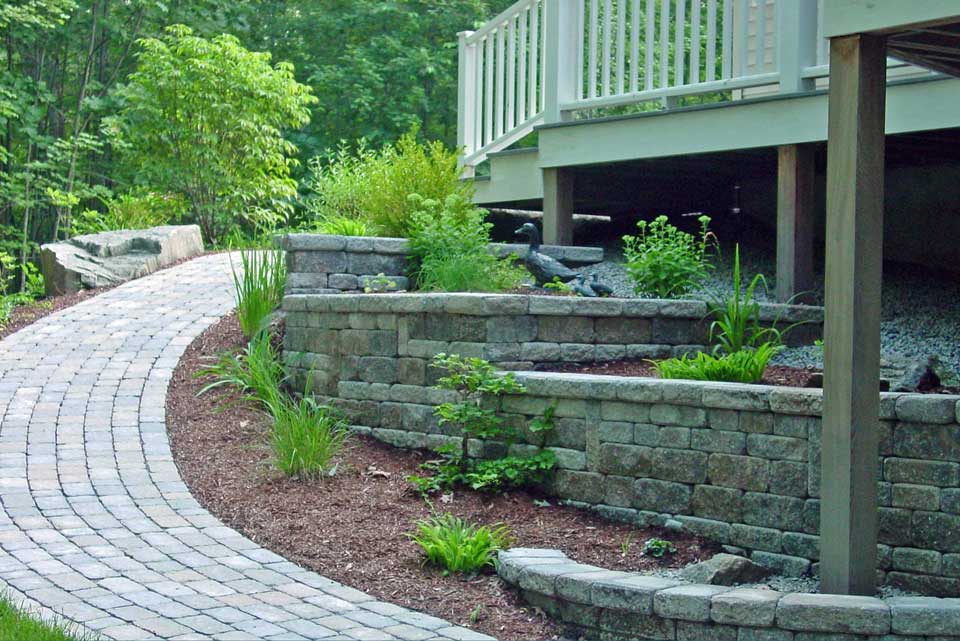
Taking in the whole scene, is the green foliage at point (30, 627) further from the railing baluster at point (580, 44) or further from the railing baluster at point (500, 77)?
the railing baluster at point (500, 77)

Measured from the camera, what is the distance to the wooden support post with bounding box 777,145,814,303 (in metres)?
6.70

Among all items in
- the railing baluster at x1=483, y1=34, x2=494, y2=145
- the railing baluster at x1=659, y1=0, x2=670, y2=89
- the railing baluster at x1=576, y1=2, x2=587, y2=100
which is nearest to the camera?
the railing baluster at x1=659, y1=0, x2=670, y2=89

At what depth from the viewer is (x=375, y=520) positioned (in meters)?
5.18

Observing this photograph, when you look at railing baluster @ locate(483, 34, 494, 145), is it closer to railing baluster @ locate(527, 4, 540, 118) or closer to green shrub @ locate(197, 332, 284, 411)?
railing baluster @ locate(527, 4, 540, 118)

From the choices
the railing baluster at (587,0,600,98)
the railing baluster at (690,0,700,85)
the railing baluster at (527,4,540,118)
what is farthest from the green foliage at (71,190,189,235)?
the railing baluster at (690,0,700,85)

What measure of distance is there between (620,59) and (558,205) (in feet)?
Answer: 4.12

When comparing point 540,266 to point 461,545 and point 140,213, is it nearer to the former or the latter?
point 461,545

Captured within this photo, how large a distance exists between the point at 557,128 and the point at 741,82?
1.57m

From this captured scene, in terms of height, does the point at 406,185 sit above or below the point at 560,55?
below

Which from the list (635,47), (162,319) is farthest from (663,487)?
(162,319)

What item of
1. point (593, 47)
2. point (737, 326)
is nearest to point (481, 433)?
point (737, 326)

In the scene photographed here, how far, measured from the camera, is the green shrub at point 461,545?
457 centimetres

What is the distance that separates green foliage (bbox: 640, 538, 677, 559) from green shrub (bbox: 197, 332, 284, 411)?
8.87 ft

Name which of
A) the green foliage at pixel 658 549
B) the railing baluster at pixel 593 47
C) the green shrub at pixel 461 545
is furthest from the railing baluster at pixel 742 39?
the green shrub at pixel 461 545
